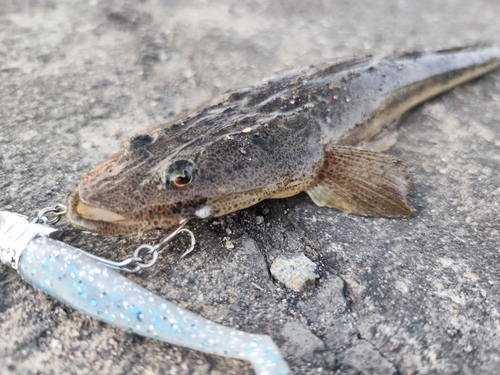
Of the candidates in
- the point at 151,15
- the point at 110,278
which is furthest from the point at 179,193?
the point at 151,15

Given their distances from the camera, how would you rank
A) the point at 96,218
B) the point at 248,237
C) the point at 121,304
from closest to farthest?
the point at 121,304
the point at 96,218
the point at 248,237

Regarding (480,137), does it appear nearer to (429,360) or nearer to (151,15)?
(429,360)

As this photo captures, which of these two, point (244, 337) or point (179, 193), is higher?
point (179, 193)

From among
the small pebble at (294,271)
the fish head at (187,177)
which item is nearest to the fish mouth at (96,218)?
the fish head at (187,177)

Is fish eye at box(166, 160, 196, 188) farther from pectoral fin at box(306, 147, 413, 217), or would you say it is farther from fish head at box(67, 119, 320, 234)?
pectoral fin at box(306, 147, 413, 217)

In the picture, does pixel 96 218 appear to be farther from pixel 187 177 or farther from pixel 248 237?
pixel 248 237

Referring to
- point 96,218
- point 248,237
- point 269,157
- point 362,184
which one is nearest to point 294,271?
point 248,237
